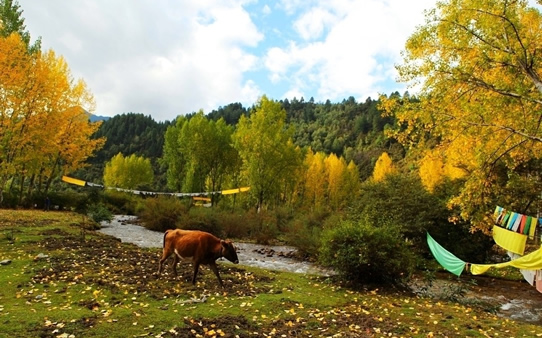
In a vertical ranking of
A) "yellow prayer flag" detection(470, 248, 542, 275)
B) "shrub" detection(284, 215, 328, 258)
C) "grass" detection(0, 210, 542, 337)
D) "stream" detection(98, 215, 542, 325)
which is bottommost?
"stream" detection(98, 215, 542, 325)

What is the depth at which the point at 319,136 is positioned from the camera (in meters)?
127

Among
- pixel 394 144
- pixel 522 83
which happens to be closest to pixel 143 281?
pixel 522 83

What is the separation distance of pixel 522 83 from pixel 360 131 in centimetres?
11460

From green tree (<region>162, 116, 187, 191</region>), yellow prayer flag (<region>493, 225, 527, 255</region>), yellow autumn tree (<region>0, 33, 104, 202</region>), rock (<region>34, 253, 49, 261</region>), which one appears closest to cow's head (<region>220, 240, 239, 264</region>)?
rock (<region>34, 253, 49, 261</region>)

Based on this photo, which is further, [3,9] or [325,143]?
[325,143]

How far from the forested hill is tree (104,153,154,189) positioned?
765 inches

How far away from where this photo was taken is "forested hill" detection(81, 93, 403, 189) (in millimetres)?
104188

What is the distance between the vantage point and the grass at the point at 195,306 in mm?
5727

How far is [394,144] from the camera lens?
10088 centimetres

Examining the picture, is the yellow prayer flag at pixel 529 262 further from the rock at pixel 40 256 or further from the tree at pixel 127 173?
the tree at pixel 127 173

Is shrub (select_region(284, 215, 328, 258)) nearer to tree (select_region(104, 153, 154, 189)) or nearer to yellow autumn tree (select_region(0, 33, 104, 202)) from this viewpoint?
yellow autumn tree (select_region(0, 33, 104, 202))

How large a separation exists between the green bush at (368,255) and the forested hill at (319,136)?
268 feet

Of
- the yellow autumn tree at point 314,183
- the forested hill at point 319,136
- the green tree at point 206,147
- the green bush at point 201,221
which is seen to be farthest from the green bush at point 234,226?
the forested hill at point 319,136

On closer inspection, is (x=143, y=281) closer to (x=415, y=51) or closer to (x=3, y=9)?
(x=415, y=51)
